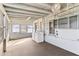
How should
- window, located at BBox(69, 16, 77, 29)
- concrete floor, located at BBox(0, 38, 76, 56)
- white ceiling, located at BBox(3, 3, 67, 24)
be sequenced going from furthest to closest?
window, located at BBox(69, 16, 77, 29)
white ceiling, located at BBox(3, 3, 67, 24)
concrete floor, located at BBox(0, 38, 76, 56)

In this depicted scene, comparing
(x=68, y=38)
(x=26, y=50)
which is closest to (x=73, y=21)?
(x=68, y=38)

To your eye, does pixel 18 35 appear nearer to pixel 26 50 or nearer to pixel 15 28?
pixel 15 28

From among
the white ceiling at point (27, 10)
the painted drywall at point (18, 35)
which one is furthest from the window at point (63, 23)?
the painted drywall at point (18, 35)

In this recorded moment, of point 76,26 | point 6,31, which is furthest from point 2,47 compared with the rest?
point 76,26

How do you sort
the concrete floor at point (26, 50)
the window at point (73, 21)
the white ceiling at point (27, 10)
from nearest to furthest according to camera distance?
the concrete floor at point (26, 50) < the white ceiling at point (27, 10) < the window at point (73, 21)

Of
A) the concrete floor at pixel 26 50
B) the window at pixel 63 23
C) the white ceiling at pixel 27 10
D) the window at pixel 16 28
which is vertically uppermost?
the white ceiling at pixel 27 10

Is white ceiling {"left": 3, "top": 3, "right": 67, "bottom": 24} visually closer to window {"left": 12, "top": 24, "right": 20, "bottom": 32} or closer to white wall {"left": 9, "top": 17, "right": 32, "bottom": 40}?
white wall {"left": 9, "top": 17, "right": 32, "bottom": 40}

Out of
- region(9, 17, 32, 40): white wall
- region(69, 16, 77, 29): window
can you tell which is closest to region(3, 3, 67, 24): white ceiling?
region(9, 17, 32, 40): white wall

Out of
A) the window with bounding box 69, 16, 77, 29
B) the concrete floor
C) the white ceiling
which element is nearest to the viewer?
the concrete floor

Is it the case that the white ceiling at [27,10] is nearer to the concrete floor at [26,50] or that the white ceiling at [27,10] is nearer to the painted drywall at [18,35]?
the painted drywall at [18,35]

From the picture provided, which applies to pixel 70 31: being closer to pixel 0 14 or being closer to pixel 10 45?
pixel 10 45

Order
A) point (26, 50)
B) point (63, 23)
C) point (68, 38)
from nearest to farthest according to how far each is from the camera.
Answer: point (26, 50) < point (68, 38) < point (63, 23)

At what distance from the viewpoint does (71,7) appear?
92.7 inches

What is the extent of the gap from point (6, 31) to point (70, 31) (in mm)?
1679
